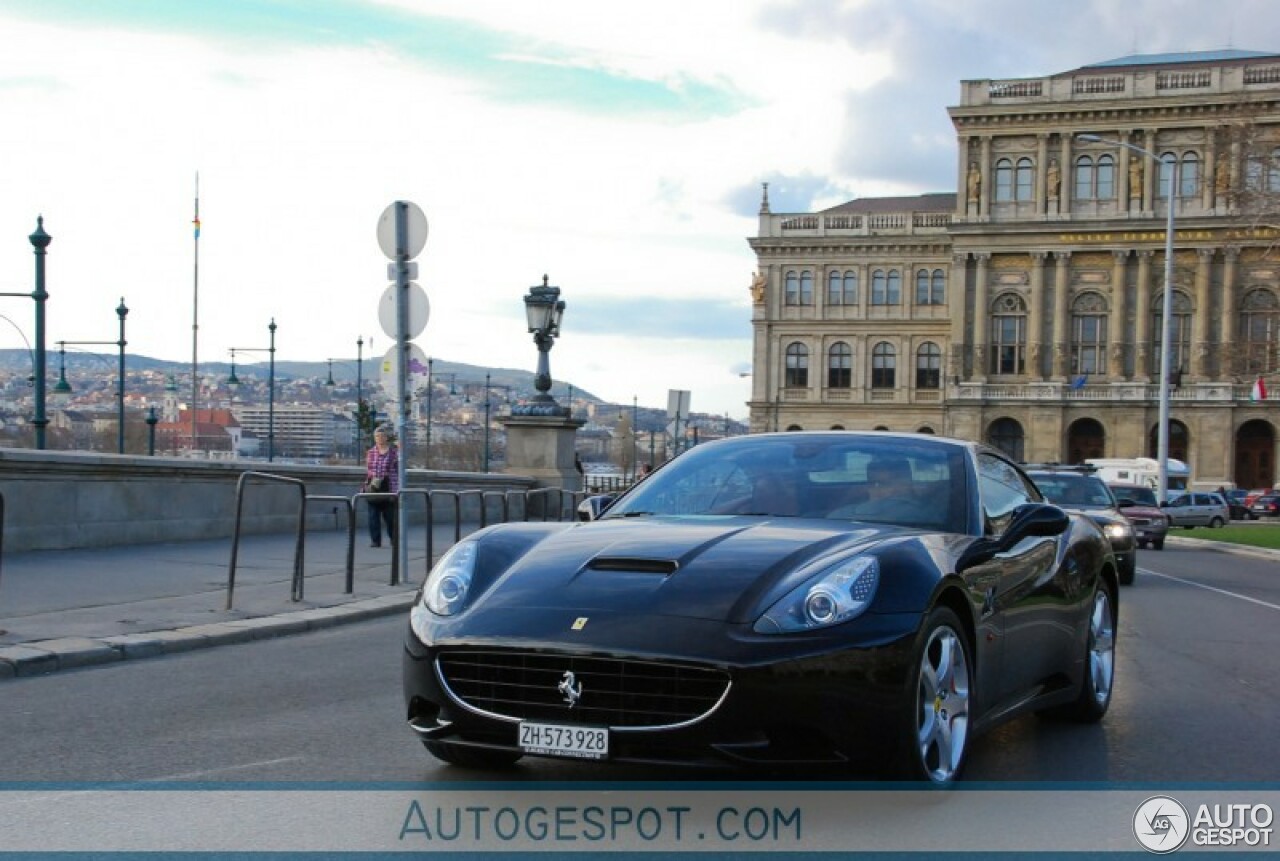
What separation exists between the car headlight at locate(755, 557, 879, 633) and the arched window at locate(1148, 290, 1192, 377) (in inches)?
3345

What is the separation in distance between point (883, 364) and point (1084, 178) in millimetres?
21208

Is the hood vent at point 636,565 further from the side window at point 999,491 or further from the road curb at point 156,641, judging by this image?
the road curb at point 156,641

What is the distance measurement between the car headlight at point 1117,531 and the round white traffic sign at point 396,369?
840 centimetres

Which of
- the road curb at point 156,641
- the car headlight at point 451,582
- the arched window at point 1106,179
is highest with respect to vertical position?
the arched window at point 1106,179

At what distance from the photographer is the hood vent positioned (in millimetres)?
4863

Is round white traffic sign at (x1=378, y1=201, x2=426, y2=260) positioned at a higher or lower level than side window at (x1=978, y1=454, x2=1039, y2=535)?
higher

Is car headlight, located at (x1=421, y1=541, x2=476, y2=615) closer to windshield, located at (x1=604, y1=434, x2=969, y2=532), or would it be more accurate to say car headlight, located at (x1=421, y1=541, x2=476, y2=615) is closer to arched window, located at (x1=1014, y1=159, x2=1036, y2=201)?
windshield, located at (x1=604, y1=434, x2=969, y2=532)

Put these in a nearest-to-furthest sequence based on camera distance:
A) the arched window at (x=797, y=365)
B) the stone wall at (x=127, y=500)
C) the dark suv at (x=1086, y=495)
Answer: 1. the stone wall at (x=127, y=500)
2. the dark suv at (x=1086, y=495)
3. the arched window at (x=797, y=365)

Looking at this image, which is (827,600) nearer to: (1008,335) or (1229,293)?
(1229,293)

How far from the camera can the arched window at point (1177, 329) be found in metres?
84.2

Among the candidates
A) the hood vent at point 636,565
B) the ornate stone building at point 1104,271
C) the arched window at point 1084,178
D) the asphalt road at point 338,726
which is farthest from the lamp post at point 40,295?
the arched window at point 1084,178

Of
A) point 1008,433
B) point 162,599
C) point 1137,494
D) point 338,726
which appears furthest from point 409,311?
point 1008,433

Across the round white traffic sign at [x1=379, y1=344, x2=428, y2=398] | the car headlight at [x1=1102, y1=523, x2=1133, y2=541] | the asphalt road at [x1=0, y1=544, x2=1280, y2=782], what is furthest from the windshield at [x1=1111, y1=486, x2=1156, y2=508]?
the asphalt road at [x1=0, y1=544, x2=1280, y2=782]

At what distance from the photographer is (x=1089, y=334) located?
87.6 m
